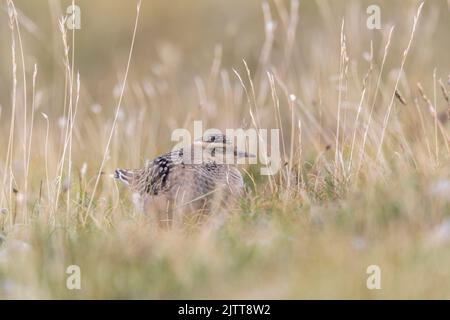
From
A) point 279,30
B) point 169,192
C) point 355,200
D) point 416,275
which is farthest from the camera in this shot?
point 279,30

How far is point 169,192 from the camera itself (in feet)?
19.4

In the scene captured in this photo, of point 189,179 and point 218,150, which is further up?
point 218,150

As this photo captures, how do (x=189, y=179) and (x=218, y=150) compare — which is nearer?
(x=189, y=179)

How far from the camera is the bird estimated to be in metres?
5.54

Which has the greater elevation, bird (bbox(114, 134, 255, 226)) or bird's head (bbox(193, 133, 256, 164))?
bird's head (bbox(193, 133, 256, 164))

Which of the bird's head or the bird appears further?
the bird's head

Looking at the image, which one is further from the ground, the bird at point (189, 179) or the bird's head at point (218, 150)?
the bird's head at point (218, 150)

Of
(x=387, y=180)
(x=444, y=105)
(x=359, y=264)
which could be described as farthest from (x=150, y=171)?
(x=444, y=105)

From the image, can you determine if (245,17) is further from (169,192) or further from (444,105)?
(169,192)

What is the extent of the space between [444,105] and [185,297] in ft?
20.3

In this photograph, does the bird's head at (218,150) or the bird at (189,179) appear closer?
the bird at (189,179)

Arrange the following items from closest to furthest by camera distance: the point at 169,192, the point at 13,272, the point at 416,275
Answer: the point at 416,275
the point at 13,272
the point at 169,192

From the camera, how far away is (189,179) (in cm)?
590

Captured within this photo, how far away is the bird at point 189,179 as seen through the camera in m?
5.54
